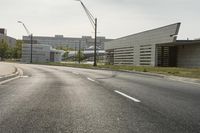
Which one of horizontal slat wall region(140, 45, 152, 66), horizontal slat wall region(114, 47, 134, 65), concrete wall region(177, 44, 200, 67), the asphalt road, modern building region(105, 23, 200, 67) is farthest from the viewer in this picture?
horizontal slat wall region(114, 47, 134, 65)

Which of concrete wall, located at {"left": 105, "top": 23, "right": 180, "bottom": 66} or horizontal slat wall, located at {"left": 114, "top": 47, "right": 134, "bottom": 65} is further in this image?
horizontal slat wall, located at {"left": 114, "top": 47, "right": 134, "bottom": 65}

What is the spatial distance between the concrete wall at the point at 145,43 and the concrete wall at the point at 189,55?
157 inches

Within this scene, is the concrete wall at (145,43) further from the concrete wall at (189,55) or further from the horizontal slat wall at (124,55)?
the concrete wall at (189,55)

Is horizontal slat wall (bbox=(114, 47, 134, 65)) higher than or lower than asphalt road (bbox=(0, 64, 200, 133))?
higher

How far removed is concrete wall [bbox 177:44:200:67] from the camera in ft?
132

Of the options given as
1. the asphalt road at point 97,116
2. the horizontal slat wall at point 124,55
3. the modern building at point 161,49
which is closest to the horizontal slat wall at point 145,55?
the modern building at point 161,49

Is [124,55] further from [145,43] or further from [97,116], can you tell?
[97,116]

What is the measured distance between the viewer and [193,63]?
4134 centimetres

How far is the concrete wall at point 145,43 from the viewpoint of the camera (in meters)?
40.1

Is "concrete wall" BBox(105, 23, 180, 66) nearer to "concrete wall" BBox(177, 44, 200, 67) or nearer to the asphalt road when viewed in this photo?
"concrete wall" BBox(177, 44, 200, 67)

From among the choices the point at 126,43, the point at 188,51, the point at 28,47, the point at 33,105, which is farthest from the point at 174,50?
the point at 28,47

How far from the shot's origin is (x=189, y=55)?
4234 cm

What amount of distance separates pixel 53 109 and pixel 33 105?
2.67 ft

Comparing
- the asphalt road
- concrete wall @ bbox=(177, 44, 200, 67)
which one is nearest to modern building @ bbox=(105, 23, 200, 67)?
concrete wall @ bbox=(177, 44, 200, 67)
